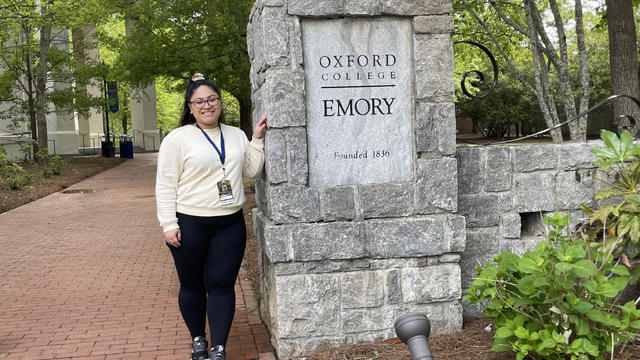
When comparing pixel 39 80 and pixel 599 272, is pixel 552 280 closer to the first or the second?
pixel 599 272

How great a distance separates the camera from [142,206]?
1238 centimetres

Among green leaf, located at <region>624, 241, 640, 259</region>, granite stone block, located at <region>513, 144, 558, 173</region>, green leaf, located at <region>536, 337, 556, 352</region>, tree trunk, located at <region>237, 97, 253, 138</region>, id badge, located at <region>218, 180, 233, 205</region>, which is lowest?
green leaf, located at <region>536, 337, 556, 352</region>

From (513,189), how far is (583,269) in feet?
5.15

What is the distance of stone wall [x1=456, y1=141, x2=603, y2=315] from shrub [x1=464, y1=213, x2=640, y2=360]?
3.01ft

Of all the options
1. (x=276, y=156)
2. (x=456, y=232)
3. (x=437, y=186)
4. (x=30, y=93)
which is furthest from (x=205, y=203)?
(x=30, y=93)

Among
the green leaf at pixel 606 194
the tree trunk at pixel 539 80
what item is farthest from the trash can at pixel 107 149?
the green leaf at pixel 606 194

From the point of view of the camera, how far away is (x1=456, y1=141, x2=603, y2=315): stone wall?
4.30 metres

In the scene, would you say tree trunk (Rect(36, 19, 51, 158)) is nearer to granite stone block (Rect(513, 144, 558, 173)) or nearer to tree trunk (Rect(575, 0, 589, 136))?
tree trunk (Rect(575, 0, 589, 136))

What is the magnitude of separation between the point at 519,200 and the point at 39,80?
62.9 feet

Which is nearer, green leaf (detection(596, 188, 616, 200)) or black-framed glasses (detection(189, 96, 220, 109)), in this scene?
black-framed glasses (detection(189, 96, 220, 109))

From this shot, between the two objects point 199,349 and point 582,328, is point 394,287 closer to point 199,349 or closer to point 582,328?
point 582,328

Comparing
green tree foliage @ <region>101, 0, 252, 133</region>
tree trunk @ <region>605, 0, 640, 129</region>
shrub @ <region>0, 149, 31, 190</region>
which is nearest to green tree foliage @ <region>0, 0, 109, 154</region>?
green tree foliage @ <region>101, 0, 252, 133</region>

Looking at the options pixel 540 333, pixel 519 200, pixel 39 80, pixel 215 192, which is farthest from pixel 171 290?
pixel 39 80

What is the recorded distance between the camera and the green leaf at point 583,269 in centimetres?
284
